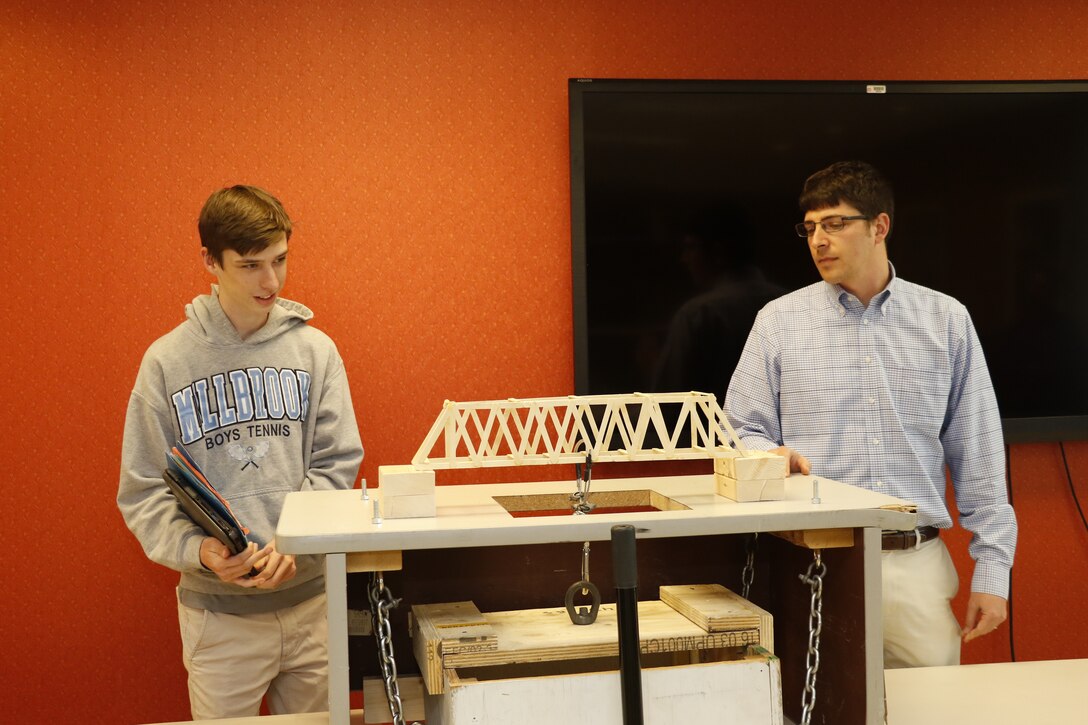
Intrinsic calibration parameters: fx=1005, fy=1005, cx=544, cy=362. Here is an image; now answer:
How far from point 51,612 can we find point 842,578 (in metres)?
2.33

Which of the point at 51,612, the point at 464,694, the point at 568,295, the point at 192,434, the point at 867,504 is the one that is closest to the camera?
the point at 464,694

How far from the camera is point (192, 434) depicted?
6.84ft

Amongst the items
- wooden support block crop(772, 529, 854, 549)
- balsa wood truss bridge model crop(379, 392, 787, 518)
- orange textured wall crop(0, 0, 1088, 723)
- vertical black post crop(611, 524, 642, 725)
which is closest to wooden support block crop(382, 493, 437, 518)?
balsa wood truss bridge model crop(379, 392, 787, 518)

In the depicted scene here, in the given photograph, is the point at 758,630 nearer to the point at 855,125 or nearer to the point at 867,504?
the point at 867,504

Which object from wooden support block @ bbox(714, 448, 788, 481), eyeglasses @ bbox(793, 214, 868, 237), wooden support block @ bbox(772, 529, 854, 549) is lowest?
wooden support block @ bbox(772, 529, 854, 549)

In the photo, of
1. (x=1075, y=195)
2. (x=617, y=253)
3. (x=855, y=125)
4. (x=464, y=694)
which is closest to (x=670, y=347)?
(x=617, y=253)

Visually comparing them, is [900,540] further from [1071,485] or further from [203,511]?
[1071,485]

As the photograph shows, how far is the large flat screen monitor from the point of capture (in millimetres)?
2994

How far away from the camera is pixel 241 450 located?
6.97 feet

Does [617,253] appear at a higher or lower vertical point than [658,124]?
lower

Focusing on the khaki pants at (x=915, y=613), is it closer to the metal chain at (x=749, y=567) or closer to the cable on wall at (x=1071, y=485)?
the metal chain at (x=749, y=567)

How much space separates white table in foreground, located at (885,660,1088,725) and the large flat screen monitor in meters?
1.32

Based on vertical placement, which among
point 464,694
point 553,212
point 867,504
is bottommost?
point 464,694

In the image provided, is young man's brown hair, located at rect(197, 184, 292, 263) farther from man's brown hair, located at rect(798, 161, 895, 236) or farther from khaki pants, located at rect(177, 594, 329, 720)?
man's brown hair, located at rect(798, 161, 895, 236)
